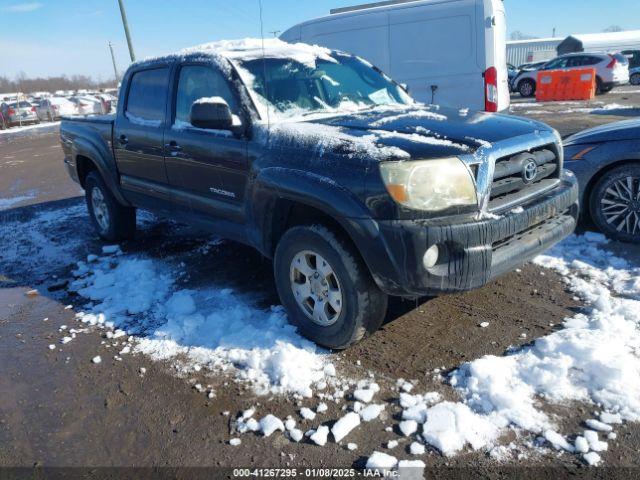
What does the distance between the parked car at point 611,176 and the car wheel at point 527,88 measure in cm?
1961

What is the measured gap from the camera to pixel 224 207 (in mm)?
3719

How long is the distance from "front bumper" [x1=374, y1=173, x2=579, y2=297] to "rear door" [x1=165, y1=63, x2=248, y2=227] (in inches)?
52.2

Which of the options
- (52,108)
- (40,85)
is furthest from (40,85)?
(52,108)

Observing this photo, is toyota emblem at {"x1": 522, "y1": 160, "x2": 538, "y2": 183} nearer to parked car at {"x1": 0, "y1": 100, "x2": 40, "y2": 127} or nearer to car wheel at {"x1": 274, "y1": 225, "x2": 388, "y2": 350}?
car wheel at {"x1": 274, "y1": 225, "x2": 388, "y2": 350}

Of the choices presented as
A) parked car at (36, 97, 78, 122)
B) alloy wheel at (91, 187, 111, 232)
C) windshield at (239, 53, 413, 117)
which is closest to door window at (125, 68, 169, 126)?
windshield at (239, 53, 413, 117)

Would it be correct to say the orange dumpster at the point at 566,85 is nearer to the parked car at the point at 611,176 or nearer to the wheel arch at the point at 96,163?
the parked car at the point at 611,176

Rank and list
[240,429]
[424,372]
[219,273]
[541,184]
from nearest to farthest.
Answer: [240,429]
[424,372]
[541,184]
[219,273]

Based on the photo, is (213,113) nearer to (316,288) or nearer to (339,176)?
(339,176)

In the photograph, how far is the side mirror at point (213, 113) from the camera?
327 centimetres

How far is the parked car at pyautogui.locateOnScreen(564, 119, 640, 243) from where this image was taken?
436 centimetres

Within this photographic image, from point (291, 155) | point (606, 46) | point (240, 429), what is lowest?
point (240, 429)

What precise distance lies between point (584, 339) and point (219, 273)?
297cm

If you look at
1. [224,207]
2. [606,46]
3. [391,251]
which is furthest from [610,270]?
[606,46]

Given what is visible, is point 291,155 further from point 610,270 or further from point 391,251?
point 610,270
